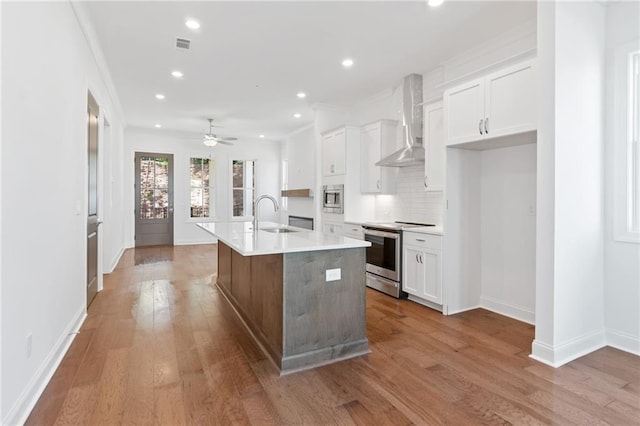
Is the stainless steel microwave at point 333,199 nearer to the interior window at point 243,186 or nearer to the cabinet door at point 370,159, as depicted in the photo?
the cabinet door at point 370,159

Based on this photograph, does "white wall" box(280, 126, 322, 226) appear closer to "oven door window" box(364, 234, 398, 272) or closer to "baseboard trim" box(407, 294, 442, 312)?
"oven door window" box(364, 234, 398, 272)

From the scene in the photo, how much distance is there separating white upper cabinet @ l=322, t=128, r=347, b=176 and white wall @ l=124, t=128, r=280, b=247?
3235 mm

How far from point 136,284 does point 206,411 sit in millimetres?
3451

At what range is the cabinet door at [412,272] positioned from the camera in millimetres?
3975

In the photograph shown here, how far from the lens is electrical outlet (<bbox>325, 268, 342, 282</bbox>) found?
2.63 meters

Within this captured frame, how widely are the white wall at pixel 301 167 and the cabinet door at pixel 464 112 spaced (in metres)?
4.04

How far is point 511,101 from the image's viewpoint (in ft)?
9.96

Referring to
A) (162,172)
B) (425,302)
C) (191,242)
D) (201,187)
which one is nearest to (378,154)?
(425,302)

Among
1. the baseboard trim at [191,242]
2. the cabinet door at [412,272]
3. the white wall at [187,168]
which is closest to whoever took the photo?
the cabinet door at [412,272]

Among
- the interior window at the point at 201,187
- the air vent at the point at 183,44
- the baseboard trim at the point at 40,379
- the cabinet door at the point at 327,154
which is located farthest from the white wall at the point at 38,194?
the interior window at the point at 201,187

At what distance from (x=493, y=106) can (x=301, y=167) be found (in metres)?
5.36

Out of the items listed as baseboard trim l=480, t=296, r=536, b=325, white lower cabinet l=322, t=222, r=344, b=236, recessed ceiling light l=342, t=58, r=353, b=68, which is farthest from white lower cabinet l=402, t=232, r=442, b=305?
recessed ceiling light l=342, t=58, r=353, b=68


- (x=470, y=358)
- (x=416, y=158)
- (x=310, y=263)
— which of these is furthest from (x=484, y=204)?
(x=310, y=263)

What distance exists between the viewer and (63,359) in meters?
2.59
